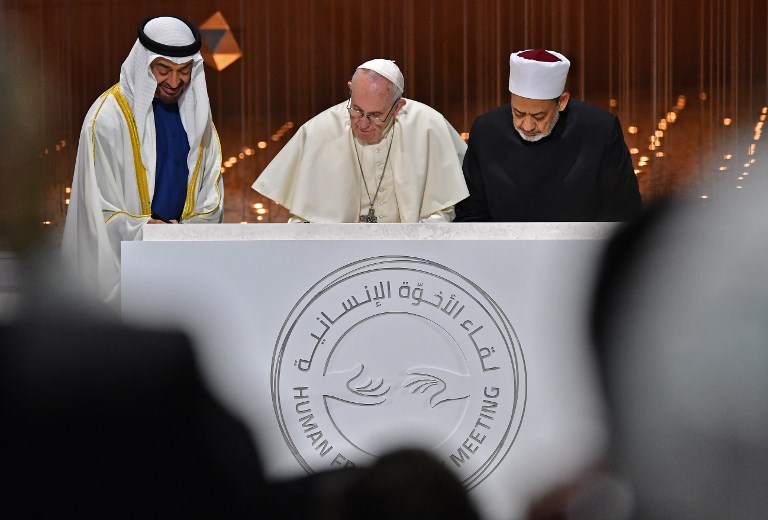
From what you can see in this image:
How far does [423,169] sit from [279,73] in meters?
4.40

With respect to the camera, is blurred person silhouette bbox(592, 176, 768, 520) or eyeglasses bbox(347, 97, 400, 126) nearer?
blurred person silhouette bbox(592, 176, 768, 520)

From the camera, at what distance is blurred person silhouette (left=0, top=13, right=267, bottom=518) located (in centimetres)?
90

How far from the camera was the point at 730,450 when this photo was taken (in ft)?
4.00

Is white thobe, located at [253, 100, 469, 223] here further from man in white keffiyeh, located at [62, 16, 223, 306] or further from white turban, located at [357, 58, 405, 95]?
man in white keffiyeh, located at [62, 16, 223, 306]

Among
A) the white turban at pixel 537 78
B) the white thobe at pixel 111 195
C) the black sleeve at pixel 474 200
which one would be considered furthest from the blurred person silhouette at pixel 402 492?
the white turban at pixel 537 78

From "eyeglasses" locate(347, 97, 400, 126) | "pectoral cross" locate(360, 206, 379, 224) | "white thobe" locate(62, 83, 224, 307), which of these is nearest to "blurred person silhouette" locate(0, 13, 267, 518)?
"white thobe" locate(62, 83, 224, 307)

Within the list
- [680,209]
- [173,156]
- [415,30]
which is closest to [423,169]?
[173,156]

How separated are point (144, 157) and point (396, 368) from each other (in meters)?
1.31

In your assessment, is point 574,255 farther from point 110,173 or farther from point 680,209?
point 680,209

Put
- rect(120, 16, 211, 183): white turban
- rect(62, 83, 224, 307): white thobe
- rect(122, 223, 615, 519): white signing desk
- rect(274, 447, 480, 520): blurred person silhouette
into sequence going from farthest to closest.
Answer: rect(120, 16, 211, 183): white turban, rect(62, 83, 224, 307): white thobe, rect(122, 223, 615, 519): white signing desk, rect(274, 447, 480, 520): blurred person silhouette

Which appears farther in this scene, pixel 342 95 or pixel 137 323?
pixel 342 95

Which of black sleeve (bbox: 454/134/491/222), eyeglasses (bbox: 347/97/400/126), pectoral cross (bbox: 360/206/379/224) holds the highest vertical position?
eyeglasses (bbox: 347/97/400/126)

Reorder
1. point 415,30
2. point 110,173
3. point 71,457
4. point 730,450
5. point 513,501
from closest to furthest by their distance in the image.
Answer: point 71,457 → point 730,450 → point 513,501 → point 110,173 → point 415,30

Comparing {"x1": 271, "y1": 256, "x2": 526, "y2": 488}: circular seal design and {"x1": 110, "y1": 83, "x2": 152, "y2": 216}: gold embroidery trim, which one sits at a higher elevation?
{"x1": 110, "y1": 83, "x2": 152, "y2": 216}: gold embroidery trim
